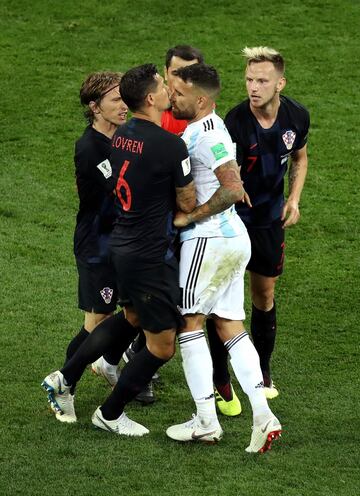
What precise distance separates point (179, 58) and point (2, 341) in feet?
7.64

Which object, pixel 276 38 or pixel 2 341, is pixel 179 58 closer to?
pixel 2 341

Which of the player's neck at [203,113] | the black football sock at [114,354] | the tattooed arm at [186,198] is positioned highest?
the player's neck at [203,113]

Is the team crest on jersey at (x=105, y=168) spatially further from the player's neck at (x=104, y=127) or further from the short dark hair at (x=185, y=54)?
the short dark hair at (x=185, y=54)

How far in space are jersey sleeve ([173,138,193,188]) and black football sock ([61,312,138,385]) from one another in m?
0.98

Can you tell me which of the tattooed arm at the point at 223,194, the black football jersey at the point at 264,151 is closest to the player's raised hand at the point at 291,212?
the black football jersey at the point at 264,151

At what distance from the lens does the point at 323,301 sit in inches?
353

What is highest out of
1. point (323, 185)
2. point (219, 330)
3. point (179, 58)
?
point (179, 58)

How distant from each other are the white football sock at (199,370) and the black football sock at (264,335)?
1051 millimetres

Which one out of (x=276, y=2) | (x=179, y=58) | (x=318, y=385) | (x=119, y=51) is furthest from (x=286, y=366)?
(x=276, y=2)

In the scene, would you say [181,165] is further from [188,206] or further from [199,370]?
[199,370]

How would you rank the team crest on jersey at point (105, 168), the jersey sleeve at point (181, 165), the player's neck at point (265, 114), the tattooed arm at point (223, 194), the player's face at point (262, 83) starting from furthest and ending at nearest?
the player's neck at point (265, 114), the player's face at point (262, 83), the team crest on jersey at point (105, 168), the tattooed arm at point (223, 194), the jersey sleeve at point (181, 165)

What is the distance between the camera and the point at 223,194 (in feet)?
20.4

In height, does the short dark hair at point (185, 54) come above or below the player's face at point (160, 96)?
below

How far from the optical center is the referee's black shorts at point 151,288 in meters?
6.29
